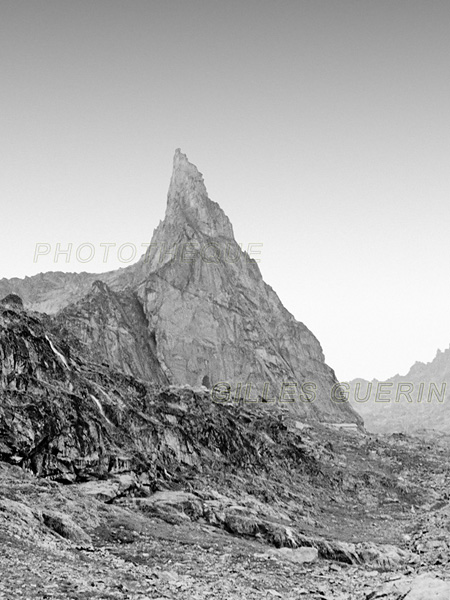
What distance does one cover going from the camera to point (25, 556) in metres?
21.7

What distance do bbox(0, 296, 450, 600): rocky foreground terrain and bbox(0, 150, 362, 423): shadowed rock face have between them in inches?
2643

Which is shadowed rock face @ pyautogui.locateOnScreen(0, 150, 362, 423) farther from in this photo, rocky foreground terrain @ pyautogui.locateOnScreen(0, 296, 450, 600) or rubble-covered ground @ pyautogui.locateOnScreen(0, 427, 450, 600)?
rubble-covered ground @ pyautogui.locateOnScreen(0, 427, 450, 600)

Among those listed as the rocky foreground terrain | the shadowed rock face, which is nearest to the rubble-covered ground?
the rocky foreground terrain

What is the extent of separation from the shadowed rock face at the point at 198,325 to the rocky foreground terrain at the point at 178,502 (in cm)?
6712

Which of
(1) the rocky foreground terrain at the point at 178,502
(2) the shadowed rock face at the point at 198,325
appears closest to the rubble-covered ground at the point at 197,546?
(1) the rocky foreground terrain at the point at 178,502

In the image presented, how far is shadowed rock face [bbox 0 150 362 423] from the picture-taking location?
491 ft

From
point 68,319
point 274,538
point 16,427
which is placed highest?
point 68,319

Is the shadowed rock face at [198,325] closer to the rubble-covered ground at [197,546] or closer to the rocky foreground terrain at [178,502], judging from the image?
the rocky foreground terrain at [178,502]

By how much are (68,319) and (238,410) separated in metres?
67.7

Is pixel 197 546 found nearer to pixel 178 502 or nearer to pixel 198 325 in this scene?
pixel 178 502

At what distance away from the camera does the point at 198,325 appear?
551ft

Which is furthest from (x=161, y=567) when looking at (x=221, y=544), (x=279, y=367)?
(x=279, y=367)

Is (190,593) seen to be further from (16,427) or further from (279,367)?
(279,367)

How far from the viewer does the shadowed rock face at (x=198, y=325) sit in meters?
150
